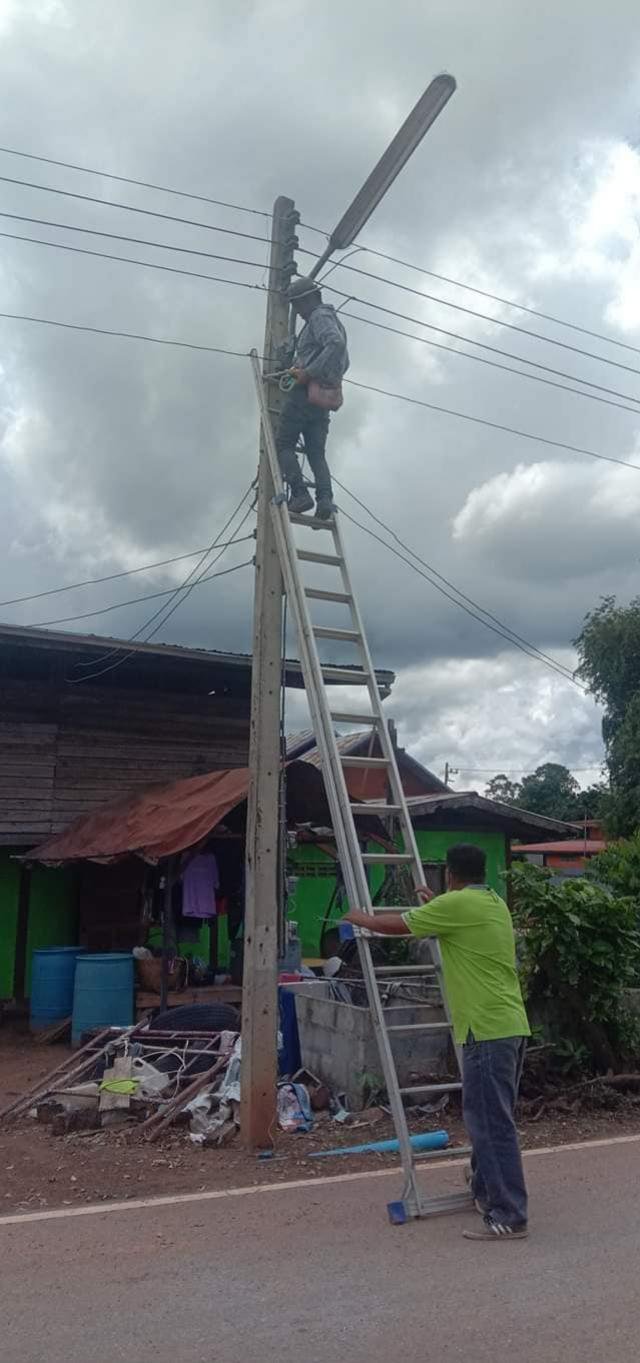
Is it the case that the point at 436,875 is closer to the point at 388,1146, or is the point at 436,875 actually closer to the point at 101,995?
the point at 101,995

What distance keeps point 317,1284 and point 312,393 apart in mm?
5422

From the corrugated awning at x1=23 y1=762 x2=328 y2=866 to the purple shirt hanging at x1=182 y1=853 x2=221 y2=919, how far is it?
77 centimetres

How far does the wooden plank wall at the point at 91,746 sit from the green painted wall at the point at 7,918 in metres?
0.91

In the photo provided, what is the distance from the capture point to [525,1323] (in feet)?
13.4

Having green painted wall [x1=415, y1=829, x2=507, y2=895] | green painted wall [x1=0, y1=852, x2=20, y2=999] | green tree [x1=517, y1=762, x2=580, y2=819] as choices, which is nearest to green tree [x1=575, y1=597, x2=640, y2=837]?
green painted wall [x1=415, y1=829, x2=507, y2=895]

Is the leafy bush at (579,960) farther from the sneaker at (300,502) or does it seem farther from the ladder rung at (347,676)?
the sneaker at (300,502)

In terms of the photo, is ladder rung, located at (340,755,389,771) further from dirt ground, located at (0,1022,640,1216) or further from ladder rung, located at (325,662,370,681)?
dirt ground, located at (0,1022,640,1216)

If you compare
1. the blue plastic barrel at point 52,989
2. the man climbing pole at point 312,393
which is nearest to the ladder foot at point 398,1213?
the man climbing pole at point 312,393

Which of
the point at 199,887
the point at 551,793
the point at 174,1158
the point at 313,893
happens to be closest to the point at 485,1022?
the point at 174,1158

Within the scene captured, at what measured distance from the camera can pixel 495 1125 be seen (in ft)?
16.7

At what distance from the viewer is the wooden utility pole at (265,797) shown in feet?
22.9

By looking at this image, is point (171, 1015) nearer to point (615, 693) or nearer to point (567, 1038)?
point (567, 1038)

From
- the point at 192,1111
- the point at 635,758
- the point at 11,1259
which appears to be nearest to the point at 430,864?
the point at 635,758

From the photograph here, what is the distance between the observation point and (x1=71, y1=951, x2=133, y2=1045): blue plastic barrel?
35.9 ft
